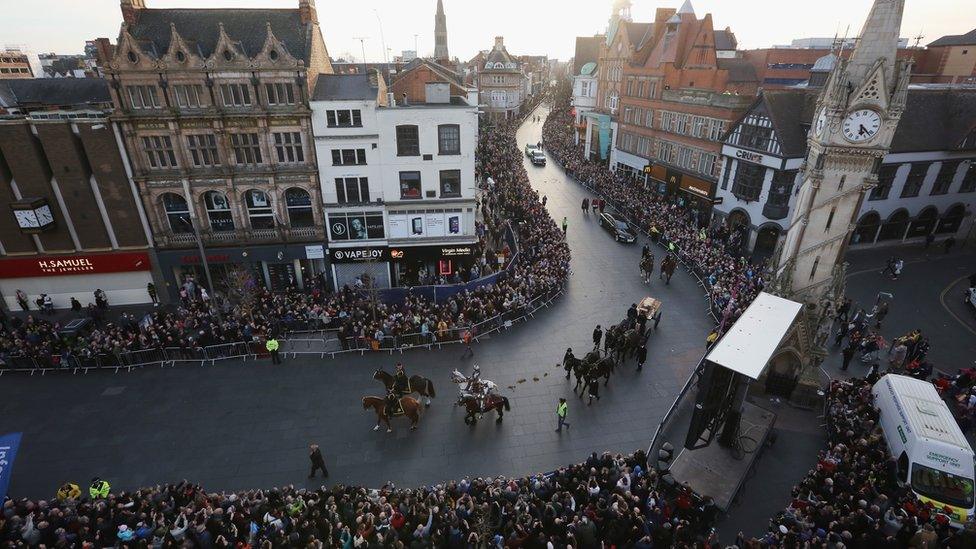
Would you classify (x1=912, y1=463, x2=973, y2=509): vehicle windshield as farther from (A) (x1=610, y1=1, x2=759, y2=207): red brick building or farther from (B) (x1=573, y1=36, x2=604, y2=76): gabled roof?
(B) (x1=573, y1=36, x2=604, y2=76): gabled roof

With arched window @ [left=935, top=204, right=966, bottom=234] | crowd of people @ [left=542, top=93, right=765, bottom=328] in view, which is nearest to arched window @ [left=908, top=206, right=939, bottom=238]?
arched window @ [left=935, top=204, right=966, bottom=234]

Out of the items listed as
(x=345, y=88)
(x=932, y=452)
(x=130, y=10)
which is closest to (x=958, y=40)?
(x=932, y=452)

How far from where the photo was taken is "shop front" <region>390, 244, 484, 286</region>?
3138 cm

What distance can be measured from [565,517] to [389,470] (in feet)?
21.9

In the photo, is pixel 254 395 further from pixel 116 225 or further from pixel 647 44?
pixel 647 44

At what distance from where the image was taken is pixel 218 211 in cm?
2916

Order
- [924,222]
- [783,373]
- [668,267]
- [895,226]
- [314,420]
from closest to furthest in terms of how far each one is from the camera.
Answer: [314,420]
[783,373]
[668,267]
[895,226]
[924,222]

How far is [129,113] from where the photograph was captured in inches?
1027

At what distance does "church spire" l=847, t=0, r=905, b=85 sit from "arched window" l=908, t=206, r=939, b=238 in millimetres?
28532

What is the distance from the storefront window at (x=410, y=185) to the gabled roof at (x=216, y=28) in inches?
348

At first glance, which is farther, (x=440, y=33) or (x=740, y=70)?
(x=440, y=33)

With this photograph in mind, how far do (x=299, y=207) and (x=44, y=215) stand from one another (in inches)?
536

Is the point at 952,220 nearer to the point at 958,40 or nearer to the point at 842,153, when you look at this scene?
the point at 958,40

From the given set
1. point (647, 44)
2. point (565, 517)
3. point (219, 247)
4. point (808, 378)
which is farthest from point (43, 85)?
point (647, 44)
